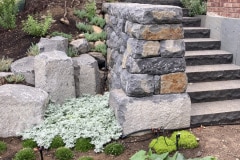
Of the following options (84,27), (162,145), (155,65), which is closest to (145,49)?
(155,65)

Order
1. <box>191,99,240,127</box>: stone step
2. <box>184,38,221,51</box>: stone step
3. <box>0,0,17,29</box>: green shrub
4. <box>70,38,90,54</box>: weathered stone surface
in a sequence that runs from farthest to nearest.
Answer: <box>0,0,17,29</box>: green shrub → <box>184,38,221,51</box>: stone step → <box>70,38,90,54</box>: weathered stone surface → <box>191,99,240,127</box>: stone step

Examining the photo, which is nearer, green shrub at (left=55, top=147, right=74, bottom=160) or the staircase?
green shrub at (left=55, top=147, right=74, bottom=160)

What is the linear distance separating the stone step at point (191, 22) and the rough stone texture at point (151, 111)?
2.35 metres

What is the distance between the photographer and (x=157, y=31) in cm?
348

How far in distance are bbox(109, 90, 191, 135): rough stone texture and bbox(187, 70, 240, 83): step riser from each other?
2.96ft

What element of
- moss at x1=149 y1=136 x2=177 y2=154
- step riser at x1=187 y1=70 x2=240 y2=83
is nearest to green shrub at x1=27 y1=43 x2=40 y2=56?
step riser at x1=187 y1=70 x2=240 y2=83

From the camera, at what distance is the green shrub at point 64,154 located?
3.36 m

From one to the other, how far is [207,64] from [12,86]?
270 cm

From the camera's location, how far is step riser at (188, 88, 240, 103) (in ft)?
13.9

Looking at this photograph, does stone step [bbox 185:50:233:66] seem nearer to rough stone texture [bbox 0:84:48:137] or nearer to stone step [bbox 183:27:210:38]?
stone step [bbox 183:27:210:38]

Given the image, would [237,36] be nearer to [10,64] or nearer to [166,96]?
[166,96]

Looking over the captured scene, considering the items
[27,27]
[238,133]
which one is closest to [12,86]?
[27,27]

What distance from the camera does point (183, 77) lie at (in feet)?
12.0

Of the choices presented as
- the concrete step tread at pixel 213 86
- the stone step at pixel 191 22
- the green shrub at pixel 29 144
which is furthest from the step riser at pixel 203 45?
the green shrub at pixel 29 144
